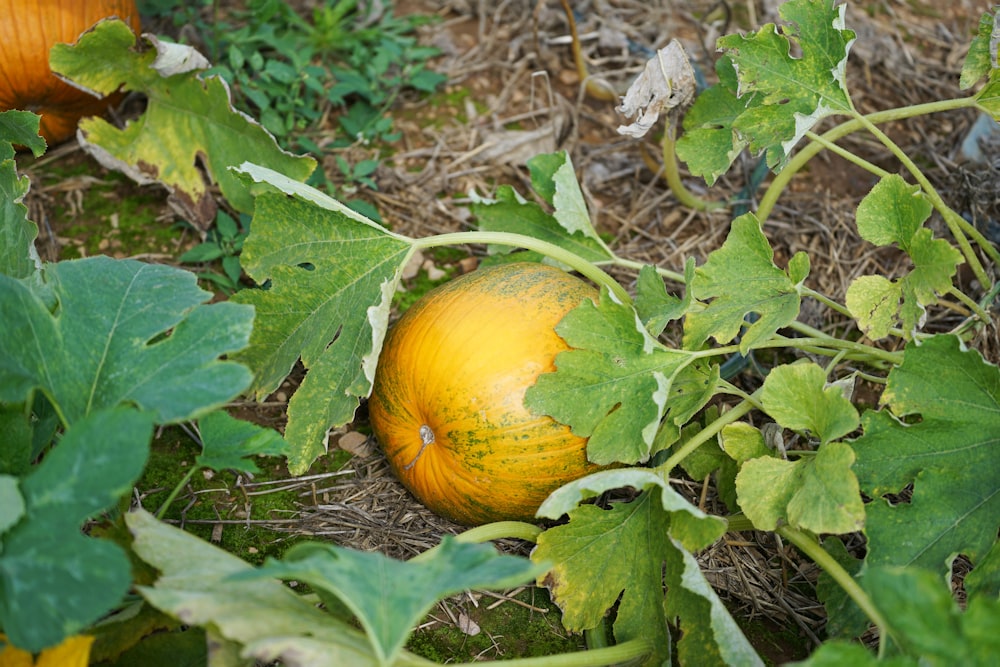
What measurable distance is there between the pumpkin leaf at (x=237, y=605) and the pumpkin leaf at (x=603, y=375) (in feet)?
2.09

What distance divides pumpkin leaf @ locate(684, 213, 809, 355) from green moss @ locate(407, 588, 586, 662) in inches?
26.6

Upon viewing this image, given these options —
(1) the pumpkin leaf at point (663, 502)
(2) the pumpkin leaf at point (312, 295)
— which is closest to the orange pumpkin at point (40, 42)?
(2) the pumpkin leaf at point (312, 295)

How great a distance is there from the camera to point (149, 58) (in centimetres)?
260

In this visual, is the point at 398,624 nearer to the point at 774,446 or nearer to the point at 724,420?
the point at 724,420

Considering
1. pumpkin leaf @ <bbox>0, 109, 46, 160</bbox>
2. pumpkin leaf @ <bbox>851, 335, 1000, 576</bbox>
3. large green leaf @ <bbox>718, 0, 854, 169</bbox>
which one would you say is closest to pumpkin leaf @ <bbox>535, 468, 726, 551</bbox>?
pumpkin leaf @ <bbox>851, 335, 1000, 576</bbox>

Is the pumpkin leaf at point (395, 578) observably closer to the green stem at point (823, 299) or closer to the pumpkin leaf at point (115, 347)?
the pumpkin leaf at point (115, 347)

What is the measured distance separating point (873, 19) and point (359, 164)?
227 centimetres

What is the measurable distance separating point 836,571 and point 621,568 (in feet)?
1.35

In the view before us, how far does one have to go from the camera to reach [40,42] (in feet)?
8.55

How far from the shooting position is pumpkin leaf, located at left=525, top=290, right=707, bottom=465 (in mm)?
1822

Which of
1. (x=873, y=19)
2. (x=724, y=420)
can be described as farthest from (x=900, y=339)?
(x=873, y=19)

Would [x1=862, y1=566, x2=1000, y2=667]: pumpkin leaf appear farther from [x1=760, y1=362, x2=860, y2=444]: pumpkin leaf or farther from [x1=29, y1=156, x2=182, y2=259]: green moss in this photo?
[x1=29, y1=156, x2=182, y2=259]: green moss

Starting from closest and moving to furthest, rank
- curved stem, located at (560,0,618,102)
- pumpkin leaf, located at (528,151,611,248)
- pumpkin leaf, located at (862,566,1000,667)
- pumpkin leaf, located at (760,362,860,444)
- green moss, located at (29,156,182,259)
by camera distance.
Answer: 1. pumpkin leaf, located at (862,566,1000,667)
2. pumpkin leaf, located at (760,362,860,444)
3. pumpkin leaf, located at (528,151,611,248)
4. green moss, located at (29,156,182,259)
5. curved stem, located at (560,0,618,102)

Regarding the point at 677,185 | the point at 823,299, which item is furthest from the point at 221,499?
the point at 677,185
